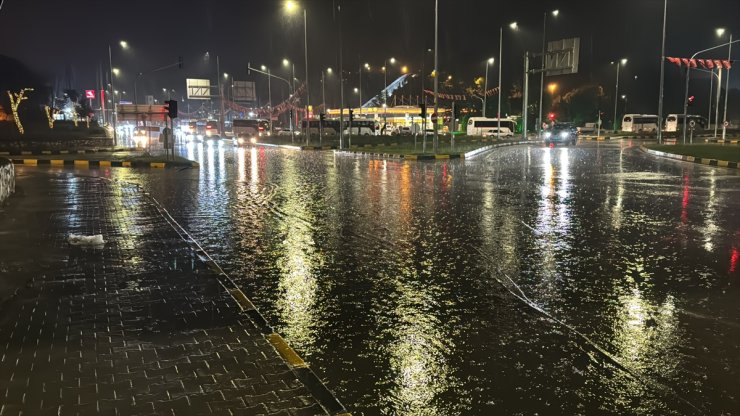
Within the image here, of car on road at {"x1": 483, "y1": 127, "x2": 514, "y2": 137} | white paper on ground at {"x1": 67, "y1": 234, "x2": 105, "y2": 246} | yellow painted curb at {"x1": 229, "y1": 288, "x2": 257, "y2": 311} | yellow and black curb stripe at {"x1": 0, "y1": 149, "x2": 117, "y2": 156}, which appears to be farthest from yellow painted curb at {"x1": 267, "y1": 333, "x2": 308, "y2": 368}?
car on road at {"x1": 483, "y1": 127, "x2": 514, "y2": 137}

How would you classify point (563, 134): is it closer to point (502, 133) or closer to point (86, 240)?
point (502, 133)

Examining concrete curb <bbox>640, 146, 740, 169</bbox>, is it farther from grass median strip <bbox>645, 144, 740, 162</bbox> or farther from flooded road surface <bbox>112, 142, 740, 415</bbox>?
flooded road surface <bbox>112, 142, 740, 415</bbox>

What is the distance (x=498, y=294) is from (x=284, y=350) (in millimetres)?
2830

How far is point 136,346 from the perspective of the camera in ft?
17.3

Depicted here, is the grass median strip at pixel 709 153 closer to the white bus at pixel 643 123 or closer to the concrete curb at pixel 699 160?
the concrete curb at pixel 699 160

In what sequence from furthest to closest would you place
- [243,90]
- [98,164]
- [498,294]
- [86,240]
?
1. [243,90]
2. [98,164]
3. [86,240]
4. [498,294]

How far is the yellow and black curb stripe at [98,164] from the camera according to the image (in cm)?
2773

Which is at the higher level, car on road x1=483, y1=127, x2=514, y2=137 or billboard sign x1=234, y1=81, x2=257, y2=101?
billboard sign x1=234, y1=81, x2=257, y2=101

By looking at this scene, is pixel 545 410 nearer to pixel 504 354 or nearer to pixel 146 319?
pixel 504 354

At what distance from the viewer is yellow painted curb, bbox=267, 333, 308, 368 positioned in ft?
16.1

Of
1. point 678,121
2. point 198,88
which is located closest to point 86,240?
point 198,88

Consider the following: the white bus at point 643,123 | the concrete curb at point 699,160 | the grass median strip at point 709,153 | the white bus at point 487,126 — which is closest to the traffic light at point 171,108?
the concrete curb at point 699,160

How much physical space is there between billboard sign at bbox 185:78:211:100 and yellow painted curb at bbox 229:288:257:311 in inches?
3279

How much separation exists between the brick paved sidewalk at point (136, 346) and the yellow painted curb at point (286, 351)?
69 millimetres
